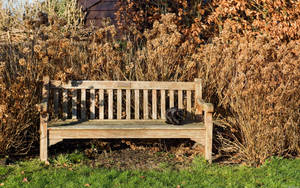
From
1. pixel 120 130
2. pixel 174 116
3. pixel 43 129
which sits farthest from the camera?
pixel 174 116

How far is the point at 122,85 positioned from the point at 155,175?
5.21 feet

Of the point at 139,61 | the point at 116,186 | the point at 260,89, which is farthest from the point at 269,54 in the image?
the point at 116,186

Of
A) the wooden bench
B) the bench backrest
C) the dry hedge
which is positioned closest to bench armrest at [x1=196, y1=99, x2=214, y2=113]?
the wooden bench

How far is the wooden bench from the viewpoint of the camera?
4.98 meters

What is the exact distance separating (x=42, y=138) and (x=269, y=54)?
12.0 feet

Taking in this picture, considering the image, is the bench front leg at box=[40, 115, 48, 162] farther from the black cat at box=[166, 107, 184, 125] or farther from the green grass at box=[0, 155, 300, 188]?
the black cat at box=[166, 107, 184, 125]

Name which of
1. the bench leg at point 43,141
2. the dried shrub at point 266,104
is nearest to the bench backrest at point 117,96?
the bench leg at point 43,141

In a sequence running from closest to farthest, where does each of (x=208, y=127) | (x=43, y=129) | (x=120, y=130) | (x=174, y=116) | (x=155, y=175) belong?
(x=155, y=175), (x=43, y=129), (x=120, y=130), (x=208, y=127), (x=174, y=116)

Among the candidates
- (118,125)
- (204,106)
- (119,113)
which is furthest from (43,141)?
(204,106)

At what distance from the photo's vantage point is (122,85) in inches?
223

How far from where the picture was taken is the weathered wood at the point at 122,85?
552cm

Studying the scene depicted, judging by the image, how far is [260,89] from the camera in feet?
16.2

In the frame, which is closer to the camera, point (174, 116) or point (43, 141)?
point (43, 141)

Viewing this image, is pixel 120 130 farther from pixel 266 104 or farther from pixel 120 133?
pixel 266 104
